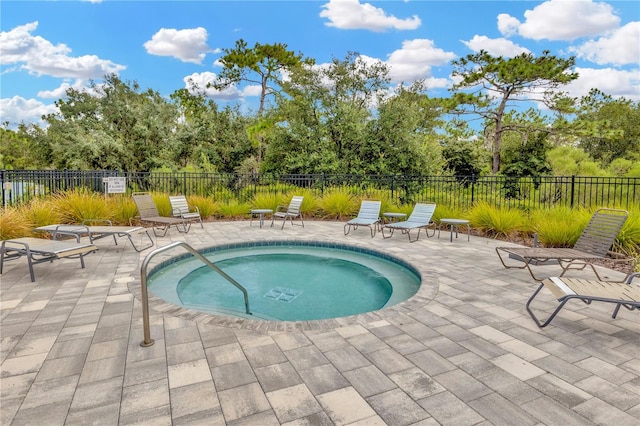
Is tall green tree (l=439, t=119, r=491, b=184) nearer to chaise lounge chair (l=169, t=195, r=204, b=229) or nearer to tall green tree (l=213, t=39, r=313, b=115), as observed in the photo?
tall green tree (l=213, t=39, r=313, b=115)

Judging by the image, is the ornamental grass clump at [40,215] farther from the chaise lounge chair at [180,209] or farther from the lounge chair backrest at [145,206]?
the chaise lounge chair at [180,209]

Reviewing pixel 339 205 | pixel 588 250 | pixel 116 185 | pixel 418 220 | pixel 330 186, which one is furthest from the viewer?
pixel 330 186

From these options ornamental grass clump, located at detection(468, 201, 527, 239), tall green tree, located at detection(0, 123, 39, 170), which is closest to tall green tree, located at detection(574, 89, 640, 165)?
ornamental grass clump, located at detection(468, 201, 527, 239)

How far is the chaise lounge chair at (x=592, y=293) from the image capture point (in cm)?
305

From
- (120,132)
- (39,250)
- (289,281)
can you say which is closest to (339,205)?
(289,281)

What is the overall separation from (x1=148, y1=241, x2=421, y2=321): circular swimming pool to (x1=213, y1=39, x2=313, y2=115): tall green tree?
62.2 ft

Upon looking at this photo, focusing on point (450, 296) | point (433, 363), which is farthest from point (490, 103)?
point (433, 363)

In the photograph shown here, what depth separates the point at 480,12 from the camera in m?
13.2

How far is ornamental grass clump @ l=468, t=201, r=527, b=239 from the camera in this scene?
8203 millimetres

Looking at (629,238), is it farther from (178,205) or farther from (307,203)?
(178,205)

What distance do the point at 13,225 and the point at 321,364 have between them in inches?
260

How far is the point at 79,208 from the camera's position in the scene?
819 cm

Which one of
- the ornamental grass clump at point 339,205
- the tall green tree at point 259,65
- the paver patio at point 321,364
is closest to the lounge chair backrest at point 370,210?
the ornamental grass clump at point 339,205

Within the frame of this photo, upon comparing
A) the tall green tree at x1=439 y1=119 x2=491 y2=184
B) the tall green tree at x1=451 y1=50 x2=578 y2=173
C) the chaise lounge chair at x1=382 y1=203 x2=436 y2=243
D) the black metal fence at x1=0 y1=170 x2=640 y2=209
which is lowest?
the chaise lounge chair at x1=382 y1=203 x2=436 y2=243
